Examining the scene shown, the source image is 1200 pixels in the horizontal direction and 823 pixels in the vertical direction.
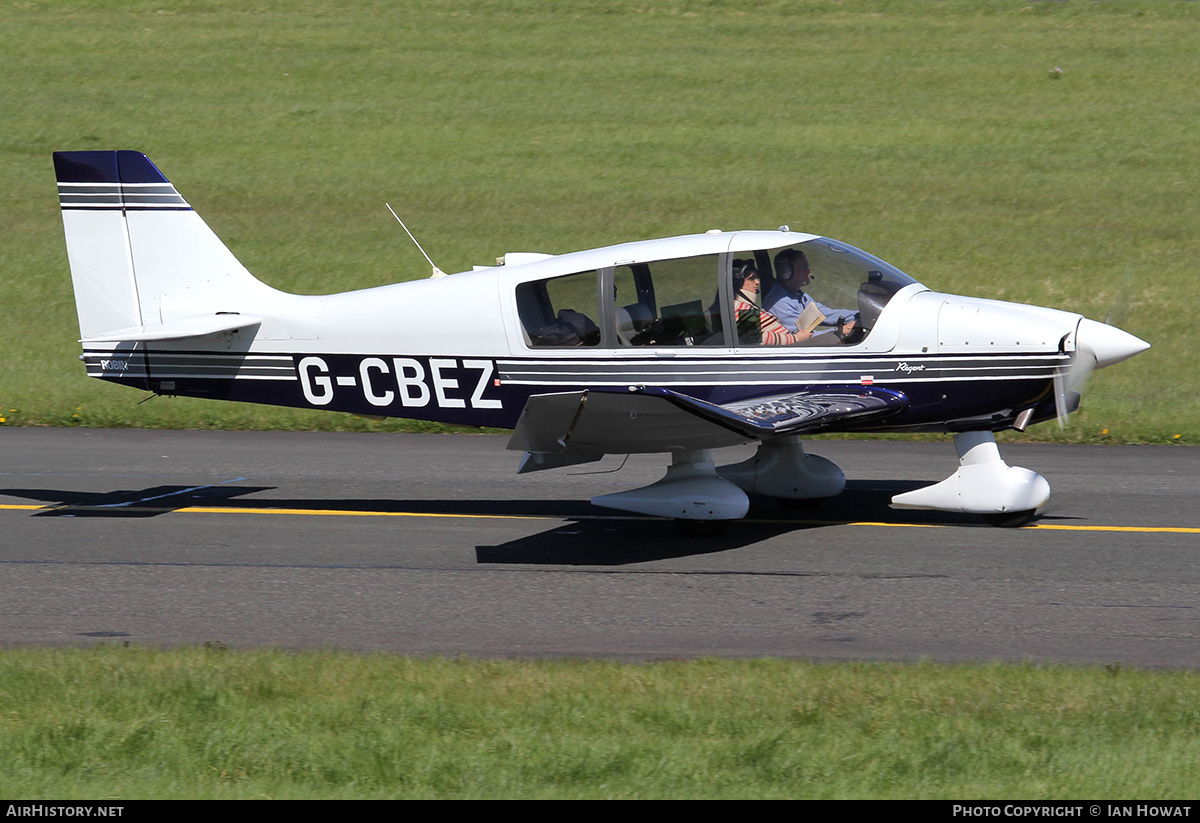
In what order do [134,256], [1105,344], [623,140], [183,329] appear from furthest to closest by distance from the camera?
[623,140]
[134,256]
[183,329]
[1105,344]

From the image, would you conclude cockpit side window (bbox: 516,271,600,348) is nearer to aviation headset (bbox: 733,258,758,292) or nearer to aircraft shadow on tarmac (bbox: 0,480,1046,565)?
aviation headset (bbox: 733,258,758,292)

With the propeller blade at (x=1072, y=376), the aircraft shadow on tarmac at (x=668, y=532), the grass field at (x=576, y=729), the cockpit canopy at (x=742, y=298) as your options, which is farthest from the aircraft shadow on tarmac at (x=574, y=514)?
the grass field at (x=576, y=729)

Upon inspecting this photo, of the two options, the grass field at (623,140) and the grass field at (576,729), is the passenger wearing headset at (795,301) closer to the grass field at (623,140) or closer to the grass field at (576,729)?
the grass field at (623,140)

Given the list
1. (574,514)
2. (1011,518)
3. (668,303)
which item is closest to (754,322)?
(668,303)

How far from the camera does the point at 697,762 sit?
4.77 metres

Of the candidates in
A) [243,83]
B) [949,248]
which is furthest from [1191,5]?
[243,83]

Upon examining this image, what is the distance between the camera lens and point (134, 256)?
9188 millimetres

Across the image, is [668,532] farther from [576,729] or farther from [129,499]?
[129,499]

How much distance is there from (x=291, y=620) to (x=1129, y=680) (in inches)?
168

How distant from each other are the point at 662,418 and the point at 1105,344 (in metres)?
2.99

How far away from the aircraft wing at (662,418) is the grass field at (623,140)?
238 centimetres

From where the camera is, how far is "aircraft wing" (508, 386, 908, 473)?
Answer: 23.9 feet

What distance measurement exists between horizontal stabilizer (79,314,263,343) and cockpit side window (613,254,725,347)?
269 centimetres

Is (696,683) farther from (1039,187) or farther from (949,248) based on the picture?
(1039,187)
